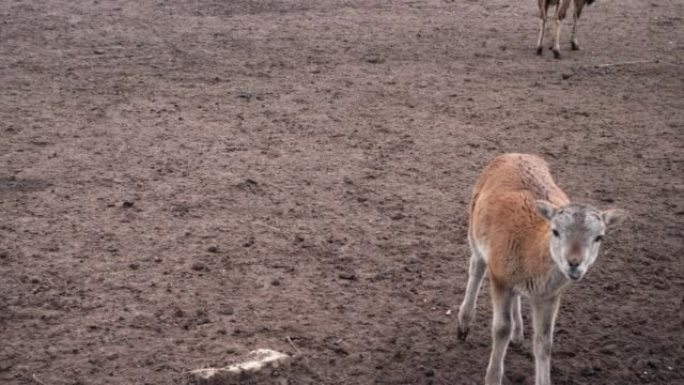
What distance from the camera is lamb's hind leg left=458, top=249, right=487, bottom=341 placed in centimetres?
605

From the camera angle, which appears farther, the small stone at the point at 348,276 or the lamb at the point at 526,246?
the small stone at the point at 348,276

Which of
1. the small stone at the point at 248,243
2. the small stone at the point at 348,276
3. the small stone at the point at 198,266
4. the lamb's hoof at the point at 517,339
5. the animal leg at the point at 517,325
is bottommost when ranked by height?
the small stone at the point at 198,266

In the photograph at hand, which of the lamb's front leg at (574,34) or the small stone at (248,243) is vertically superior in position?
the lamb's front leg at (574,34)

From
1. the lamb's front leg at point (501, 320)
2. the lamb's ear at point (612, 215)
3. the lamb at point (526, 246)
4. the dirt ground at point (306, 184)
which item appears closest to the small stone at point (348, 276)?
the dirt ground at point (306, 184)

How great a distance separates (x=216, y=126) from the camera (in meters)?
10.4

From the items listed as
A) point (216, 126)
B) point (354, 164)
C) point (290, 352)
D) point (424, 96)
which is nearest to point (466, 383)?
point (290, 352)

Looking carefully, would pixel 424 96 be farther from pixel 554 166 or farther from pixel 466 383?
pixel 466 383

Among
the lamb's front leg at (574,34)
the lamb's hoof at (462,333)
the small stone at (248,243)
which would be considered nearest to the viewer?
the lamb's hoof at (462,333)

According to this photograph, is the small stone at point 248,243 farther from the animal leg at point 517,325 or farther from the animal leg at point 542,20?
the animal leg at point 542,20

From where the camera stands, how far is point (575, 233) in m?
4.80

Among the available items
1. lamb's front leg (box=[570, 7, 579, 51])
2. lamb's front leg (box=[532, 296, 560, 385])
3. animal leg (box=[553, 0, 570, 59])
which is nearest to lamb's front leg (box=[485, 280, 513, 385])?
lamb's front leg (box=[532, 296, 560, 385])

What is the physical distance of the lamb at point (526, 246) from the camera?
15.9 feet

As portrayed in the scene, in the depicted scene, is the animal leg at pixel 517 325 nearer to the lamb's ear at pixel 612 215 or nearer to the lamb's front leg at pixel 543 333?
the lamb's front leg at pixel 543 333

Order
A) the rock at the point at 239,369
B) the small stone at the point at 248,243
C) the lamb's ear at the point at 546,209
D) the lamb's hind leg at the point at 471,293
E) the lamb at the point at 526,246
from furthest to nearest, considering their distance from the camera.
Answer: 1. the small stone at the point at 248,243
2. the lamb's hind leg at the point at 471,293
3. the rock at the point at 239,369
4. the lamb's ear at the point at 546,209
5. the lamb at the point at 526,246
